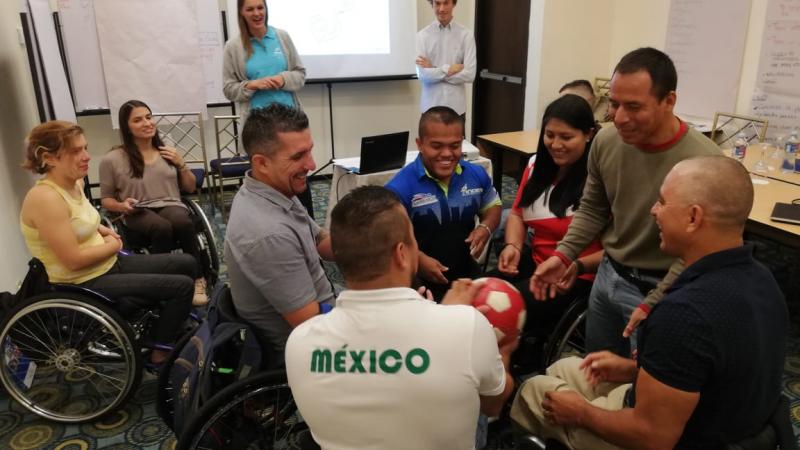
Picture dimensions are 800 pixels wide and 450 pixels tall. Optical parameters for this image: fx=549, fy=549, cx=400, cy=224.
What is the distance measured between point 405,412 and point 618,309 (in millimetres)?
1024

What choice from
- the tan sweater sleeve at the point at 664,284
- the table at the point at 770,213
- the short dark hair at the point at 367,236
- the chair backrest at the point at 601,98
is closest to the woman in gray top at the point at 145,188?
the short dark hair at the point at 367,236

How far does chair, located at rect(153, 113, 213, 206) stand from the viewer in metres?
4.66

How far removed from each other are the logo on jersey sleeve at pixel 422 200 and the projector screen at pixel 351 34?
3.52 m

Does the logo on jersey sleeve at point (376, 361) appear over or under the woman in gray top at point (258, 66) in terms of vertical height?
under

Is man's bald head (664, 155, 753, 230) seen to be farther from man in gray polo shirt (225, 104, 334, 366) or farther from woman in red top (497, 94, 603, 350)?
man in gray polo shirt (225, 104, 334, 366)

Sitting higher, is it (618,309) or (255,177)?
(255,177)

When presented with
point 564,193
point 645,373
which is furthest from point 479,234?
point 645,373

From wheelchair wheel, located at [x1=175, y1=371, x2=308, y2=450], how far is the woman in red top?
0.94m

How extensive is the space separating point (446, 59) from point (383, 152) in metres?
1.89

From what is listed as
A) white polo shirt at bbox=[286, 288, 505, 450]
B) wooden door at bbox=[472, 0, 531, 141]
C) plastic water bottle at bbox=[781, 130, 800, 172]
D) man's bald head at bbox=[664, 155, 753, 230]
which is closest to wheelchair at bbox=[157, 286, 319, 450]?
white polo shirt at bbox=[286, 288, 505, 450]

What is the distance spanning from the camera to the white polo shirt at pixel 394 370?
0.99m

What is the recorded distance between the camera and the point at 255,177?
1663 mm

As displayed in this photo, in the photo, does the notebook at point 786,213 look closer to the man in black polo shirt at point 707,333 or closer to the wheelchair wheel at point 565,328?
the wheelchair wheel at point 565,328

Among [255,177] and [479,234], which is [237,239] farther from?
[479,234]
